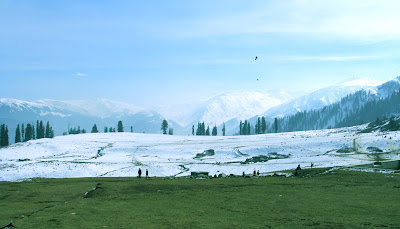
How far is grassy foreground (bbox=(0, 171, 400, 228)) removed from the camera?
60.2 feet

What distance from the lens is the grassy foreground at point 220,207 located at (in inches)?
722

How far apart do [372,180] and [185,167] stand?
141ft

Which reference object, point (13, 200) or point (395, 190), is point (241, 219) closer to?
point (395, 190)

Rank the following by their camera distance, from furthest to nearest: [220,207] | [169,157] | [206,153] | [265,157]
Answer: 1. [206,153]
2. [169,157]
3. [265,157]
4. [220,207]

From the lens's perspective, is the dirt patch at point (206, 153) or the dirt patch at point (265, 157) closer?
the dirt patch at point (265, 157)

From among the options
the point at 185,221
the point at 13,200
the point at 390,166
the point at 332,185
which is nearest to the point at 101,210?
the point at 185,221

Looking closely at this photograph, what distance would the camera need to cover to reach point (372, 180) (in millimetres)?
35438

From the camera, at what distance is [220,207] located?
2339 centimetres

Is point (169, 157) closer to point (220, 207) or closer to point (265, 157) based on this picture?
point (265, 157)

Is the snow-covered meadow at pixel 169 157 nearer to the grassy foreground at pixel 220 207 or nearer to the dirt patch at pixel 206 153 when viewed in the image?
the dirt patch at pixel 206 153

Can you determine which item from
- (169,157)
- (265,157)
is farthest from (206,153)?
(265,157)

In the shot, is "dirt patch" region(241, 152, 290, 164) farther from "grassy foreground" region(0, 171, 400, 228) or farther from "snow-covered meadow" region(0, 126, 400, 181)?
"grassy foreground" region(0, 171, 400, 228)

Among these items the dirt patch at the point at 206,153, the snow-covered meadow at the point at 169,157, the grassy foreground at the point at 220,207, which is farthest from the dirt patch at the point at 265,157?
the grassy foreground at the point at 220,207

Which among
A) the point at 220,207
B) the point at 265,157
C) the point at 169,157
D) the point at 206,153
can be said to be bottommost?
the point at 169,157
